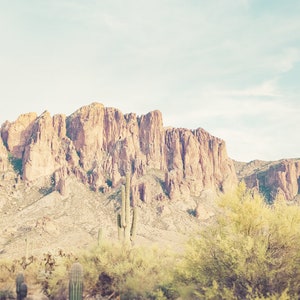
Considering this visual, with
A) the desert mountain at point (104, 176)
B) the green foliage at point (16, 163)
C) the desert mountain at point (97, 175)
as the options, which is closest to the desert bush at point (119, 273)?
the desert mountain at point (97, 175)

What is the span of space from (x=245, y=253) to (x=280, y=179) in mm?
162018

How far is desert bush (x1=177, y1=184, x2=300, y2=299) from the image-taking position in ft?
45.5

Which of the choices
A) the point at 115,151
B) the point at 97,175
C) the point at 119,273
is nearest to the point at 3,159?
the point at 97,175

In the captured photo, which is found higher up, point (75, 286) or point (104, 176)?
point (104, 176)

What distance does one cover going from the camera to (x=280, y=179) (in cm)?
16962

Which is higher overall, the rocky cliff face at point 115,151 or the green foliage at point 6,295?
the rocky cliff face at point 115,151

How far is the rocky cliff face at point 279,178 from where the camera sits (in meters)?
169

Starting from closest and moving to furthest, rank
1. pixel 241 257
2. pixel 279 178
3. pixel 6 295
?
pixel 241 257
pixel 6 295
pixel 279 178

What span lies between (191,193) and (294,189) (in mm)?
51369

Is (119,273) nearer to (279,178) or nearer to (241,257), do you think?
(241,257)

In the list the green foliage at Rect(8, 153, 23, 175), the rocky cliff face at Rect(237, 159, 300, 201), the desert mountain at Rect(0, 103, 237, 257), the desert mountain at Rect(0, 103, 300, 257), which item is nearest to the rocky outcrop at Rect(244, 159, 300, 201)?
the rocky cliff face at Rect(237, 159, 300, 201)

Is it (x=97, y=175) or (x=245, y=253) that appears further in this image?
(x=97, y=175)

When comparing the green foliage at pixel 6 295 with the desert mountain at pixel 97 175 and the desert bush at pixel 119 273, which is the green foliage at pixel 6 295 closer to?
the desert bush at pixel 119 273

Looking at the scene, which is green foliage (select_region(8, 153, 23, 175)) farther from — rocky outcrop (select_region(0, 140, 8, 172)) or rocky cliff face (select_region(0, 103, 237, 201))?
rocky outcrop (select_region(0, 140, 8, 172))
